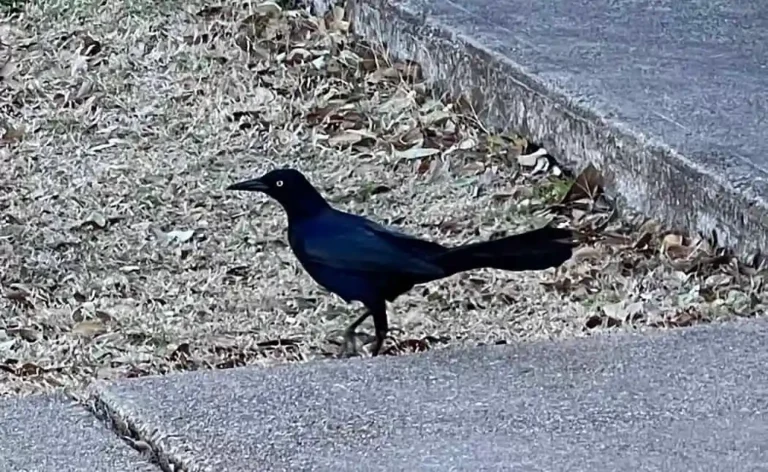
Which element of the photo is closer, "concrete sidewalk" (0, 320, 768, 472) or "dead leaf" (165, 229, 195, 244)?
"concrete sidewalk" (0, 320, 768, 472)

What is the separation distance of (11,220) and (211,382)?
221 centimetres

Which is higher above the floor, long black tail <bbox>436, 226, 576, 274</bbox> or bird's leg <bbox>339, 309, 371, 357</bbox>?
long black tail <bbox>436, 226, 576, 274</bbox>

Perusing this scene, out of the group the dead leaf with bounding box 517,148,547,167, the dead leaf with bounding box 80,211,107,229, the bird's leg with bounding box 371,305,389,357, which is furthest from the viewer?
the dead leaf with bounding box 517,148,547,167

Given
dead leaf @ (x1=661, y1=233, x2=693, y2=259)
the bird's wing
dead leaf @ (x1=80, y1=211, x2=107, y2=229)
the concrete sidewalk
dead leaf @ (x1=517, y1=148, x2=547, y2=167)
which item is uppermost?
the bird's wing

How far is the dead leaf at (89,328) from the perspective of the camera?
14.5 ft

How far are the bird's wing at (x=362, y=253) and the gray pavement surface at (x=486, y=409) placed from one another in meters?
0.22

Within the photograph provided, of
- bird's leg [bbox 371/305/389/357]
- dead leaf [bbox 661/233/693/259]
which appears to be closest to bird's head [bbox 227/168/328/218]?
bird's leg [bbox 371/305/389/357]

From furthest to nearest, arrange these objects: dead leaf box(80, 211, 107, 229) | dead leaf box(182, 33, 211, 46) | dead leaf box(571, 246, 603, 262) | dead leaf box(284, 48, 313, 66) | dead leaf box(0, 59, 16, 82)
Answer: dead leaf box(182, 33, 211, 46), dead leaf box(0, 59, 16, 82), dead leaf box(284, 48, 313, 66), dead leaf box(80, 211, 107, 229), dead leaf box(571, 246, 603, 262)

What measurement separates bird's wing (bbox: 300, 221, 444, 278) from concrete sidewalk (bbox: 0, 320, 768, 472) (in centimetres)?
22

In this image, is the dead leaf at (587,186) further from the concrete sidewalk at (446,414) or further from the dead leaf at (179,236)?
the concrete sidewalk at (446,414)

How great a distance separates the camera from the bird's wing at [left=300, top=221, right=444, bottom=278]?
3768 millimetres

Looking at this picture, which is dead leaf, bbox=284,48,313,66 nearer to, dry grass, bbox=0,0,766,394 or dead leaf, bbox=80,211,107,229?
dry grass, bbox=0,0,766,394

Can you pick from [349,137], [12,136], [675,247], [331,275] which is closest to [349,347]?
[331,275]

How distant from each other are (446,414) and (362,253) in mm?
672
